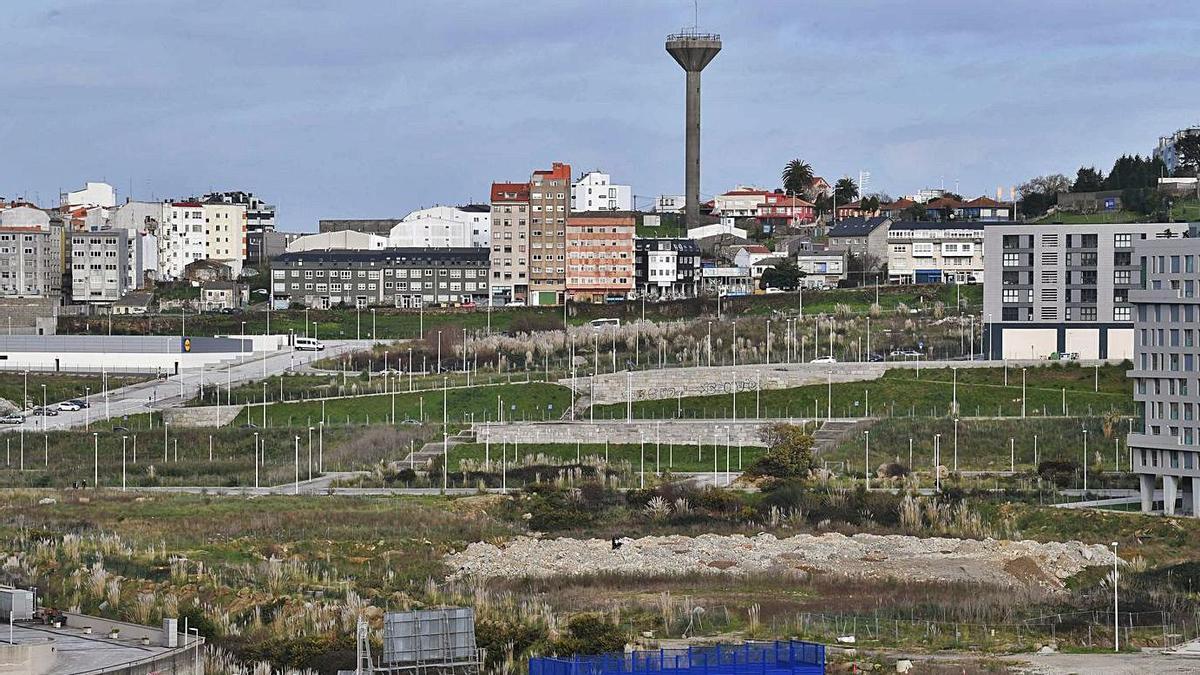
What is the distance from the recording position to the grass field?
231ft

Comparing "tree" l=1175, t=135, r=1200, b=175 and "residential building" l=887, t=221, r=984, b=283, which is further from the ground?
"tree" l=1175, t=135, r=1200, b=175

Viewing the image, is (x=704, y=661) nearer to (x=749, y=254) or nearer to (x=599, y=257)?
(x=599, y=257)

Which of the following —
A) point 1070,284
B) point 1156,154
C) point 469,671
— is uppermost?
point 1156,154

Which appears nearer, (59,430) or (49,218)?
(59,430)

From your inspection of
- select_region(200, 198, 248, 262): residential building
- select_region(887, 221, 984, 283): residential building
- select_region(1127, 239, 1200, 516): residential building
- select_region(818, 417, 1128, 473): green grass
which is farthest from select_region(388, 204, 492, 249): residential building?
select_region(1127, 239, 1200, 516): residential building

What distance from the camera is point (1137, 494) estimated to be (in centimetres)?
5719

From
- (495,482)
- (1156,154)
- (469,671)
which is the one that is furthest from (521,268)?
(469,671)

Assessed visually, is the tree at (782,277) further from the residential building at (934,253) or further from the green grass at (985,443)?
the green grass at (985,443)

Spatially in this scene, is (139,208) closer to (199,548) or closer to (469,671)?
(199,548)

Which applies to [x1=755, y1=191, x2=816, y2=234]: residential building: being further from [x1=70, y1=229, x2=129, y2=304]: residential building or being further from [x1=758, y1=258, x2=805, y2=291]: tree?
[x1=70, y1=229, x2=129, y2=304]: residential building

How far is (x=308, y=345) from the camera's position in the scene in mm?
99500

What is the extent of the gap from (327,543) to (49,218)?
278 feet

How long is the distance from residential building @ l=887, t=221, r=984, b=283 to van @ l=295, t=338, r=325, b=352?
3463 centimetres

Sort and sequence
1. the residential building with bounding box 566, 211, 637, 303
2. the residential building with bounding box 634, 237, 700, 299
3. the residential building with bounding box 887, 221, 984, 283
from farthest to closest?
1. the residential building with bounding box 634, 237, 700, 299
2. the residential building with bounding box 566, 211, 637, 303
3. the residential building with bounding box 887, 221, 984, 283
